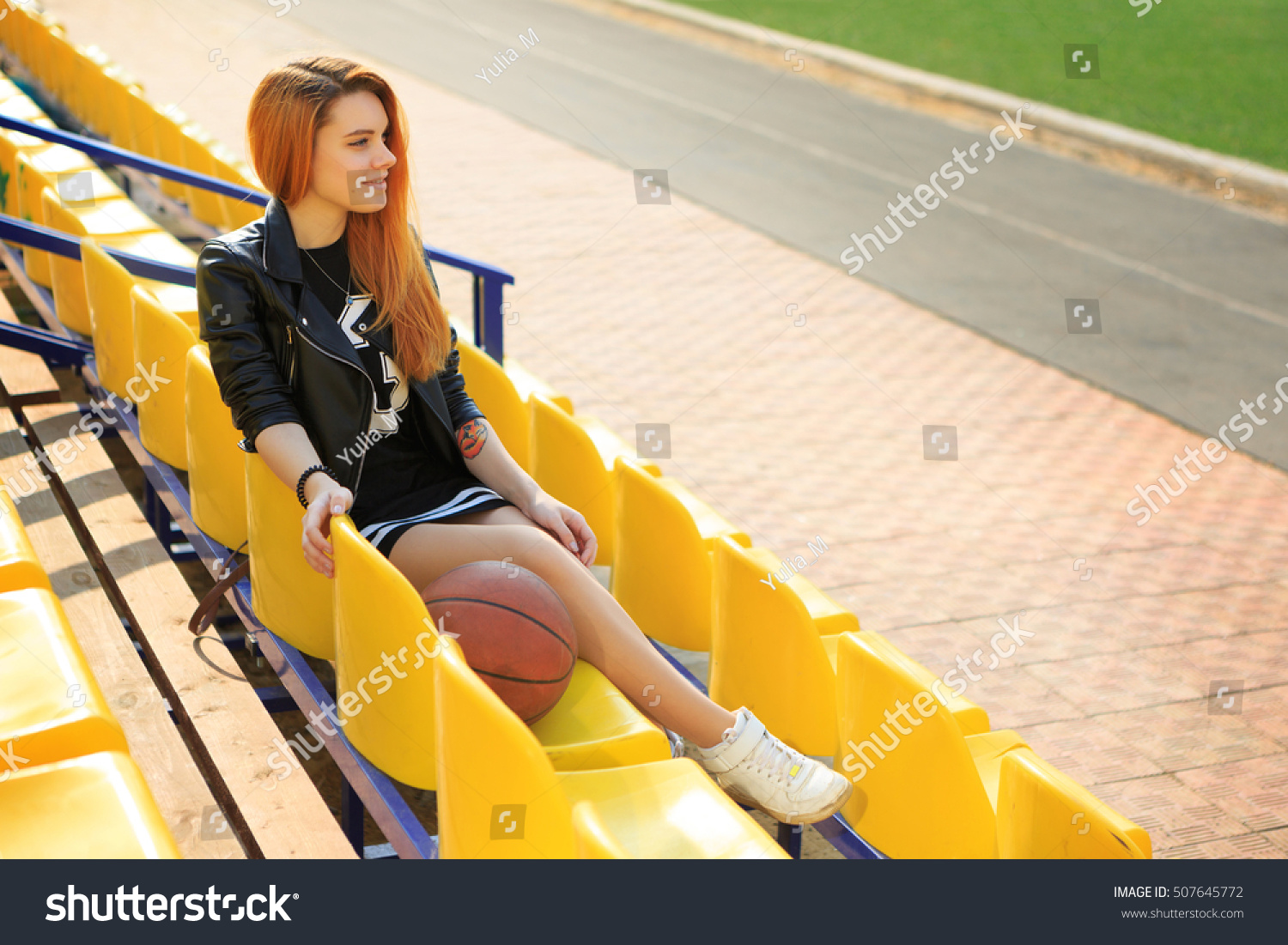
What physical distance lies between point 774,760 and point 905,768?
272mm

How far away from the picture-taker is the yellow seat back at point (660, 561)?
10.3ft

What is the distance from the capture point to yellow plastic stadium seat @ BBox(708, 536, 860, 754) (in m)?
2.78

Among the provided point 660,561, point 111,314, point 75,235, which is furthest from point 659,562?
point 75,235

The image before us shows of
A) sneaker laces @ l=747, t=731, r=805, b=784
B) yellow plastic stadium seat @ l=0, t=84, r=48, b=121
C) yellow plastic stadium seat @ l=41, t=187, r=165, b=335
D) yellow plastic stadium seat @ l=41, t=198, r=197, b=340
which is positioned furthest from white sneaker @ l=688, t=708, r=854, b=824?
yellow plastic stadium seat @ l=0, t=84, r=48, b=121

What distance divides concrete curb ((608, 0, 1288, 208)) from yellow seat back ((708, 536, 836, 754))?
11.0 m

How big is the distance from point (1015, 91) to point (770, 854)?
48.9 ft

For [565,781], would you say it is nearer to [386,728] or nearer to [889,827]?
[386,728]

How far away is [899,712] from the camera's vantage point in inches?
98.0

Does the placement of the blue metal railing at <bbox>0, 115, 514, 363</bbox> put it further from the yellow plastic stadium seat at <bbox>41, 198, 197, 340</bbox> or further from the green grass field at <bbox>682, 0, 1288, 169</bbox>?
the green grass field at <bbox>682, 0, 1288, 169</bbox>

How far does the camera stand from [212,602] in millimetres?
2955

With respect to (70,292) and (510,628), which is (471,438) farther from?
(70,292)

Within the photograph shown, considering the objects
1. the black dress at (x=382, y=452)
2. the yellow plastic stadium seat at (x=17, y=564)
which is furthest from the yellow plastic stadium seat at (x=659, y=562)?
the yellow plastic stadium seat at (x=17, y=564)

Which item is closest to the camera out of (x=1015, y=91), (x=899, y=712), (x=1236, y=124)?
(x=899, y=712)
